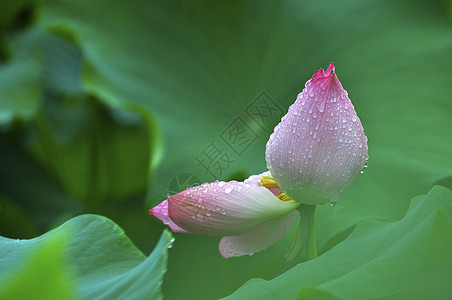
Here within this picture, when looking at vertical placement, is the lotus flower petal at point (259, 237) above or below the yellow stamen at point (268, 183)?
below

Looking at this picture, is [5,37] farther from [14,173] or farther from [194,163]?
[194,163]

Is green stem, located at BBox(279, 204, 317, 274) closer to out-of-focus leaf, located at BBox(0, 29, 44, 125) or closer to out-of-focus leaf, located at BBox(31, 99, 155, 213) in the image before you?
out-of-focus leaf, located at BBox(0, 29, 44, 125)

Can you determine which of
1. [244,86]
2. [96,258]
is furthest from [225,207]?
[244,86]

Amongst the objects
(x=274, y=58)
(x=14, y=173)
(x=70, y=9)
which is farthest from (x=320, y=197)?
(x=14, y=173)

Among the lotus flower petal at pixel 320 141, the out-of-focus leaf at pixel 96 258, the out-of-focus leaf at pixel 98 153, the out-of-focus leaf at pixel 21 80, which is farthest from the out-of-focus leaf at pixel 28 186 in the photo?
the lotus flower petal at pixel 320 141

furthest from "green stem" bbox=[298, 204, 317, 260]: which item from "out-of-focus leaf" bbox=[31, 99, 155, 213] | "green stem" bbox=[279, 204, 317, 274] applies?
"out-of-focus leaf" bbox=[31, 99, 155, 213]

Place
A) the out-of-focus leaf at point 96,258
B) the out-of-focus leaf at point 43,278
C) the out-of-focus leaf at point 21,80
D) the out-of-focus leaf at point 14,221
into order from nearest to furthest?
1. the out-of-focus leaf at point 43,278
2. the out-of-focus leaf at point 96,258
3. the out-of-focus leaf at point 21,80
4. the out-of-focus leaf at point 14,221

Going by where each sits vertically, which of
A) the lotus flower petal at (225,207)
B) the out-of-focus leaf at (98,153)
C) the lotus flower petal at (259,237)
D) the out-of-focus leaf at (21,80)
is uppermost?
the lotus flower petal at (225,207)

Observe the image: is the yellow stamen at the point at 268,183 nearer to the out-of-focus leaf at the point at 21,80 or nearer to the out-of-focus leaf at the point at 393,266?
the out-of-focus leaf at the point at 393,266
